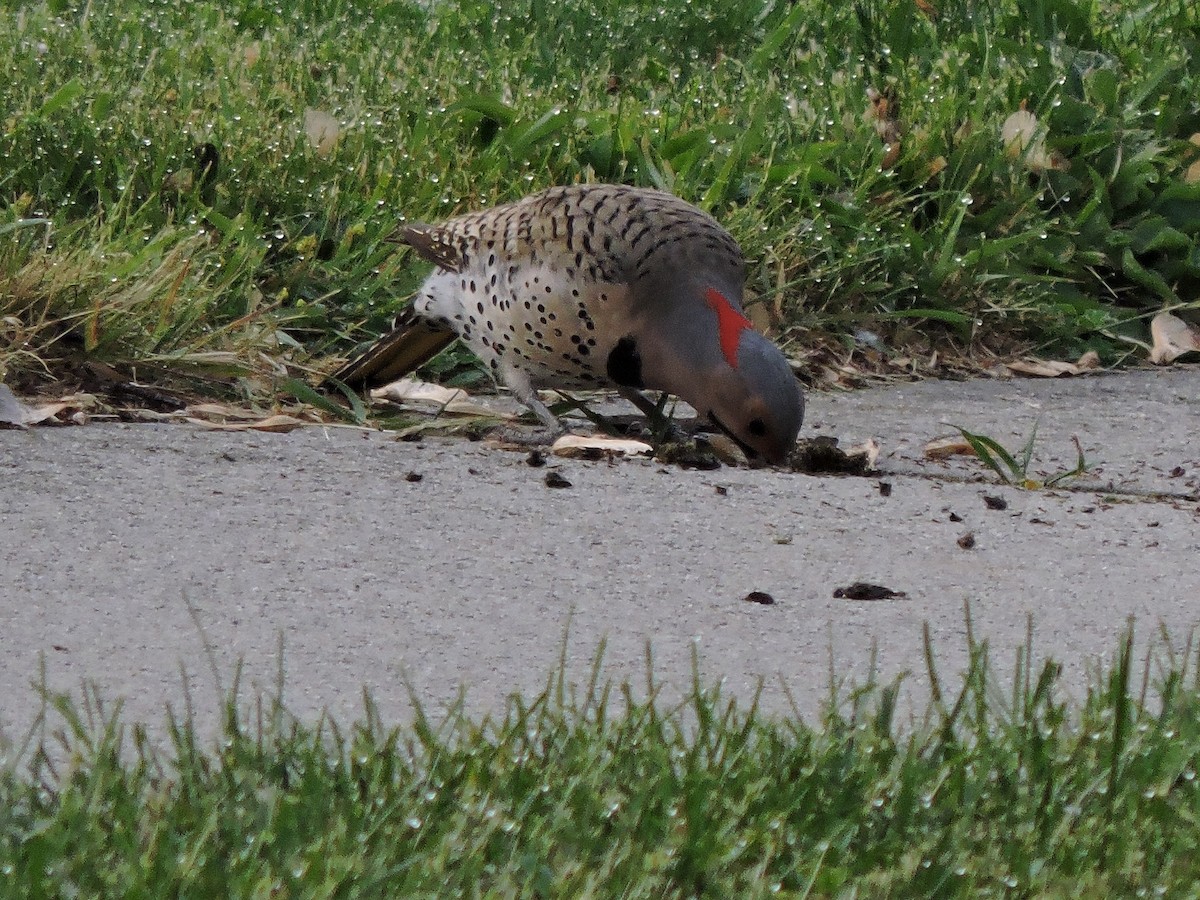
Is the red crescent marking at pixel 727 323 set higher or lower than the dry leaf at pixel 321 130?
lower

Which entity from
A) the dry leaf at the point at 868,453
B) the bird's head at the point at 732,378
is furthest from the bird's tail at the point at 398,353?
the dry leaf at the point at 868,453

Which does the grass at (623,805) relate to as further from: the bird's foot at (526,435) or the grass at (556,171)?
the grass at (556,171)

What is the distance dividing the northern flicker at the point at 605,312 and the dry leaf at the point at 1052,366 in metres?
1.53

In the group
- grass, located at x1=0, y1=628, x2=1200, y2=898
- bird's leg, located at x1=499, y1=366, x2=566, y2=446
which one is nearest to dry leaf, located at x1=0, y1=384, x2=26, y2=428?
bird's leg, located at x1=499, y1=366, x2=566, y2=446

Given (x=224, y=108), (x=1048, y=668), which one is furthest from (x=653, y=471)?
(x=224, y=108)

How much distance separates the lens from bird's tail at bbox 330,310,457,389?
5719 mm

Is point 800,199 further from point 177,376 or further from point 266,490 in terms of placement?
point 266,490

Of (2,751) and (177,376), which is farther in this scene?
(177,376)

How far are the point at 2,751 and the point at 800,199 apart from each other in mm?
4633

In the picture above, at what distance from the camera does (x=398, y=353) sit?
582 cm

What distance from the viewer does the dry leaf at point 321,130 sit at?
6.75 m

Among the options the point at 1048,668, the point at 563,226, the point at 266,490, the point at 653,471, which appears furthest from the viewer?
the point at 563,226

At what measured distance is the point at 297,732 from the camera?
2.57 m

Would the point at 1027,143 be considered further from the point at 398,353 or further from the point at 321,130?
the point at 398,353
